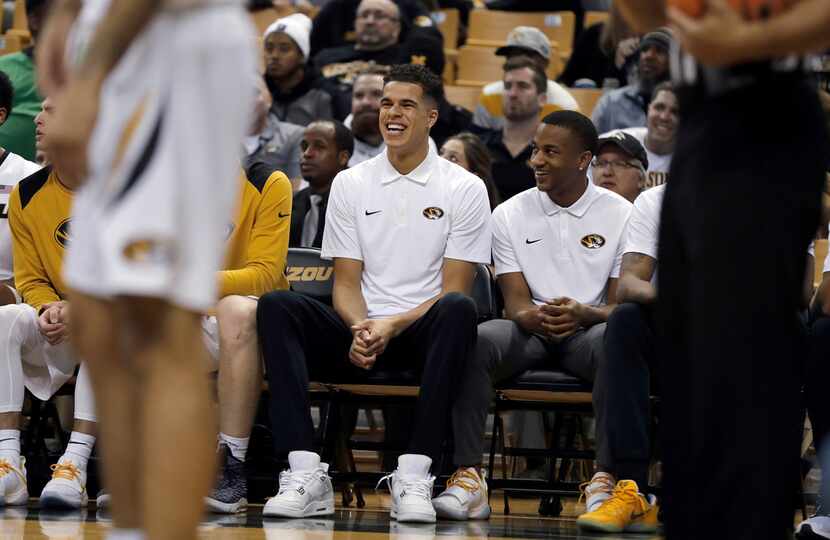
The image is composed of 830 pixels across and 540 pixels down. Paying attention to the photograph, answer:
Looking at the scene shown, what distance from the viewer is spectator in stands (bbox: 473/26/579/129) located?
9.52 meters

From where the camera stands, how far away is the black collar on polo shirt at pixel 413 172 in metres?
6.60

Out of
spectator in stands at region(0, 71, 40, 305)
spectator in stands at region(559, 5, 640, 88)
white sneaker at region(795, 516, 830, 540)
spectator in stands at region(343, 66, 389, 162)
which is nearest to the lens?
white sneaker at region(795, 516, 830, 540)

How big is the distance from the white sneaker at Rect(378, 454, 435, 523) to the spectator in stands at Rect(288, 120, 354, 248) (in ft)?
8.07

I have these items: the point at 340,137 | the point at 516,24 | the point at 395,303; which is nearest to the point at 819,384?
the point at 395,303

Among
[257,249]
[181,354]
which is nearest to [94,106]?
[181,354]

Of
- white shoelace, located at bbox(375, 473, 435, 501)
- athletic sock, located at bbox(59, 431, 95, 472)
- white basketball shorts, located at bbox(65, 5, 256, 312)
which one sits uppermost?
white basketball shorts, located at bbox(65, 5, 256, 312)

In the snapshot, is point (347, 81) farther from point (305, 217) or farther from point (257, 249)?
point (257, 249)

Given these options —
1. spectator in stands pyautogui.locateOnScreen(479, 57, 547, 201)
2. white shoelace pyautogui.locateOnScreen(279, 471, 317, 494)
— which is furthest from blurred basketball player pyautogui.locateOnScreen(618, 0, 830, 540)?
spectator in stands pyautogui.locateOnScreen(479, 57, 547, 201)

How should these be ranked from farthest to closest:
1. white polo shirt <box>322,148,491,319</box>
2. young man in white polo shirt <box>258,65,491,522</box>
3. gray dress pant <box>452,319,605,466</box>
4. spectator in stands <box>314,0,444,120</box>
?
spectator in stands <box>314,0,444,120</box> < white polo shirt <box>322,148,491,319</box> < gray dress pant <box>452,319,605,466</box> < young man in white polo shirt <box>258,65,491,522</box>

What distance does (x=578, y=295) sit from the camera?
257 inches

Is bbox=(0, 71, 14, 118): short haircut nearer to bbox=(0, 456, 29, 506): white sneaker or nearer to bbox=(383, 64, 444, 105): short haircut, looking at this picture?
bbox=(383, 64, 444, 105): short haircut

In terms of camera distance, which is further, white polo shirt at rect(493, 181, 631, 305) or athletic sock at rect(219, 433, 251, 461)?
white polo shirt at rect(493, 181, 631, 305)

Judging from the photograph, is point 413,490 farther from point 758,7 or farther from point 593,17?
point 593,17

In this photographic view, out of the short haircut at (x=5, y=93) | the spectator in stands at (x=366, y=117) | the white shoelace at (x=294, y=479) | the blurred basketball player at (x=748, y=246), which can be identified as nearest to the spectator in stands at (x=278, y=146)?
the spectator in stands at (x=366, y=117)
